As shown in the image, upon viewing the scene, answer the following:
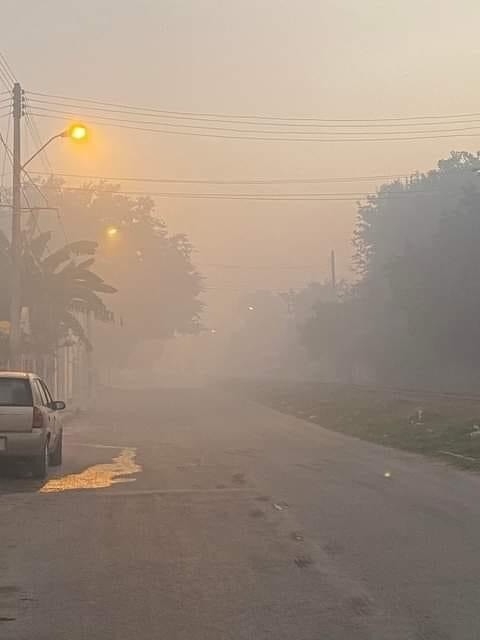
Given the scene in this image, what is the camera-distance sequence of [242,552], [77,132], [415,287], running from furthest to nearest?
[415,287] < [77,132] < [242,552]

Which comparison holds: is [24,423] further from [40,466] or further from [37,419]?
[40,466]

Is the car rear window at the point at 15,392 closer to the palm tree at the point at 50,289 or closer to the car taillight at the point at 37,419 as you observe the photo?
the car taillight at the point at 37,419

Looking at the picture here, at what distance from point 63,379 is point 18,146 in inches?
1095

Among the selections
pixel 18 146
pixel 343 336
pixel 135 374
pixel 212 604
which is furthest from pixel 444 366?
pixel 135 374

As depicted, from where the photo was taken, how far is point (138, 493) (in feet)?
48.1

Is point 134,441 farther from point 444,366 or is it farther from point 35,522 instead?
point 444,366

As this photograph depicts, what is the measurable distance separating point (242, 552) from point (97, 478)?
24.4ft

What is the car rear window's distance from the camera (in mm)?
16953

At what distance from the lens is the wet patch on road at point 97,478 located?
1555cm

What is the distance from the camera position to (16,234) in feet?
99.2

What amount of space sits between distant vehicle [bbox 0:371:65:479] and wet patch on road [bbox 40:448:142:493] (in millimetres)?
514

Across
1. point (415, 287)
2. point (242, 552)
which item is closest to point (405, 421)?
point (242, 552)

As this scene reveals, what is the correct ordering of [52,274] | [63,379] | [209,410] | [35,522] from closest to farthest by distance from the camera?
[35,522]
[52,274]
[209,410]
[63,379]

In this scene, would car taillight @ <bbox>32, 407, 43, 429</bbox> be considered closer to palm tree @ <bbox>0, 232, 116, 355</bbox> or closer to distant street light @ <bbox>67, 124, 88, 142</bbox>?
distant street light @ <bbox>67, 124, 88, 142</bbox>
